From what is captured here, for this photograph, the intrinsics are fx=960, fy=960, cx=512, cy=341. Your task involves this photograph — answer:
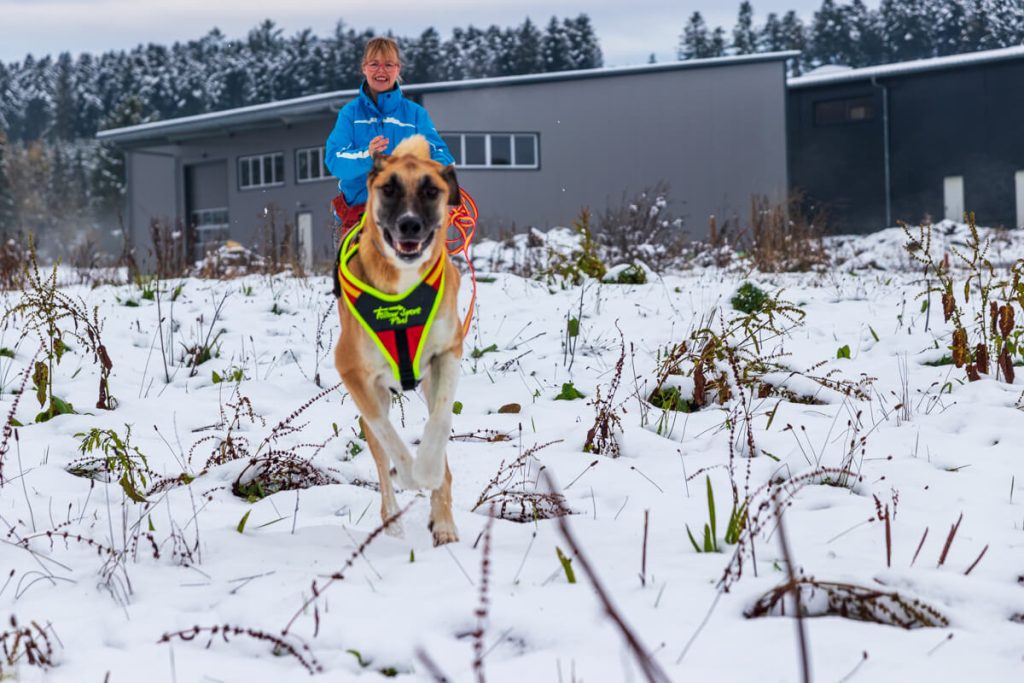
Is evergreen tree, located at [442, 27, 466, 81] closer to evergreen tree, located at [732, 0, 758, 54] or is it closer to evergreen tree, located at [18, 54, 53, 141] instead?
evergreen tree, located at [732, 0, 758, 54]

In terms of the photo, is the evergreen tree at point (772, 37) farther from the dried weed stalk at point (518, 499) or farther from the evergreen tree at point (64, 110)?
the dried weed stalk at point (518, 499)

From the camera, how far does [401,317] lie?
348 centimetres

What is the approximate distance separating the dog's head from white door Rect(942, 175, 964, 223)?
33.0m

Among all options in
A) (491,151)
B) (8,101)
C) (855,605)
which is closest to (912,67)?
(491,151)

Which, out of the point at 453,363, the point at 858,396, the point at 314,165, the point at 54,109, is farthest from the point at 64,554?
the point at 54,109

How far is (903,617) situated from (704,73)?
3114 centimetres

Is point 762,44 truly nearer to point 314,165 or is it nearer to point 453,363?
point 314,165

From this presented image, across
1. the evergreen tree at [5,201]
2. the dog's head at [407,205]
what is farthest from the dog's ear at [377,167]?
the evergreen tree at [5,201]

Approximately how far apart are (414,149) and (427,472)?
1206 mm

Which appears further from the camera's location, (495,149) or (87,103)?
(87,103)

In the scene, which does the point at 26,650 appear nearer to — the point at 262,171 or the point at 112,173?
the point at 262,171

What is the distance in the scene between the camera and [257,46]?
95438 mm

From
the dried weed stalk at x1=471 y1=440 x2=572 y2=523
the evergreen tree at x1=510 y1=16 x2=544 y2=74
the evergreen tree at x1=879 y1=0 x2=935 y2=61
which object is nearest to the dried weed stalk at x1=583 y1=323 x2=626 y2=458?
the dried weed stalk at x1=471 y1=440 x2=572 y2=523

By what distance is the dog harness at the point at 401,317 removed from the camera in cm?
348
